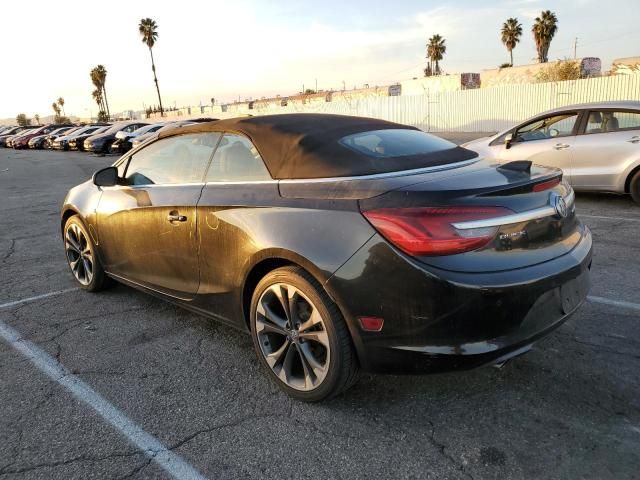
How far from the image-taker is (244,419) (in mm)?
2766

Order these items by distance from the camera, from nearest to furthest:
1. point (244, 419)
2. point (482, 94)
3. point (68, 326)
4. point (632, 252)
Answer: point (244, 419) < point (68, 326) < point (632, 252) < point (482, 94)

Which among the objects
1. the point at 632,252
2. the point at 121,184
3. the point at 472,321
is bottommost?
the point at 632,252

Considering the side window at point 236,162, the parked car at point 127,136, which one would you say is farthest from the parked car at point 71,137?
the side window at point 236,162

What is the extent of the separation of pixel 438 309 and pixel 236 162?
1670 mm

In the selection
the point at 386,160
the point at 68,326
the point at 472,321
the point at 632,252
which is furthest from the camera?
the point at 632,252

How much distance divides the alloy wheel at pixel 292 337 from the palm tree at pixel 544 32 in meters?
55.8

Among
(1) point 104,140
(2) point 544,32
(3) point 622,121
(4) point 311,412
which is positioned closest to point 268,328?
(4) point 311,412

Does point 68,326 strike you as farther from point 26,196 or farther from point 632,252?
point 26,196

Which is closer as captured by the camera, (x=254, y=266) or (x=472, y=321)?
(x=472, y=321)

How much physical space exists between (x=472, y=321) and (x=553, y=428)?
2.34ft

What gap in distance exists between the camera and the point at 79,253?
496 centimetres

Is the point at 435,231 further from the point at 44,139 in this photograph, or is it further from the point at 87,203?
the point at 44,139

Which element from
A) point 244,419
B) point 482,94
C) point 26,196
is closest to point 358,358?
point 244,419

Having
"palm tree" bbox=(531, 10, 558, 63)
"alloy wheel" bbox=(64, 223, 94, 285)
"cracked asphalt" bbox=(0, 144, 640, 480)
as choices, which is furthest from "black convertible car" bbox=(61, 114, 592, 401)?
"palm tree" bbox=(531, 10, 558, 63)
